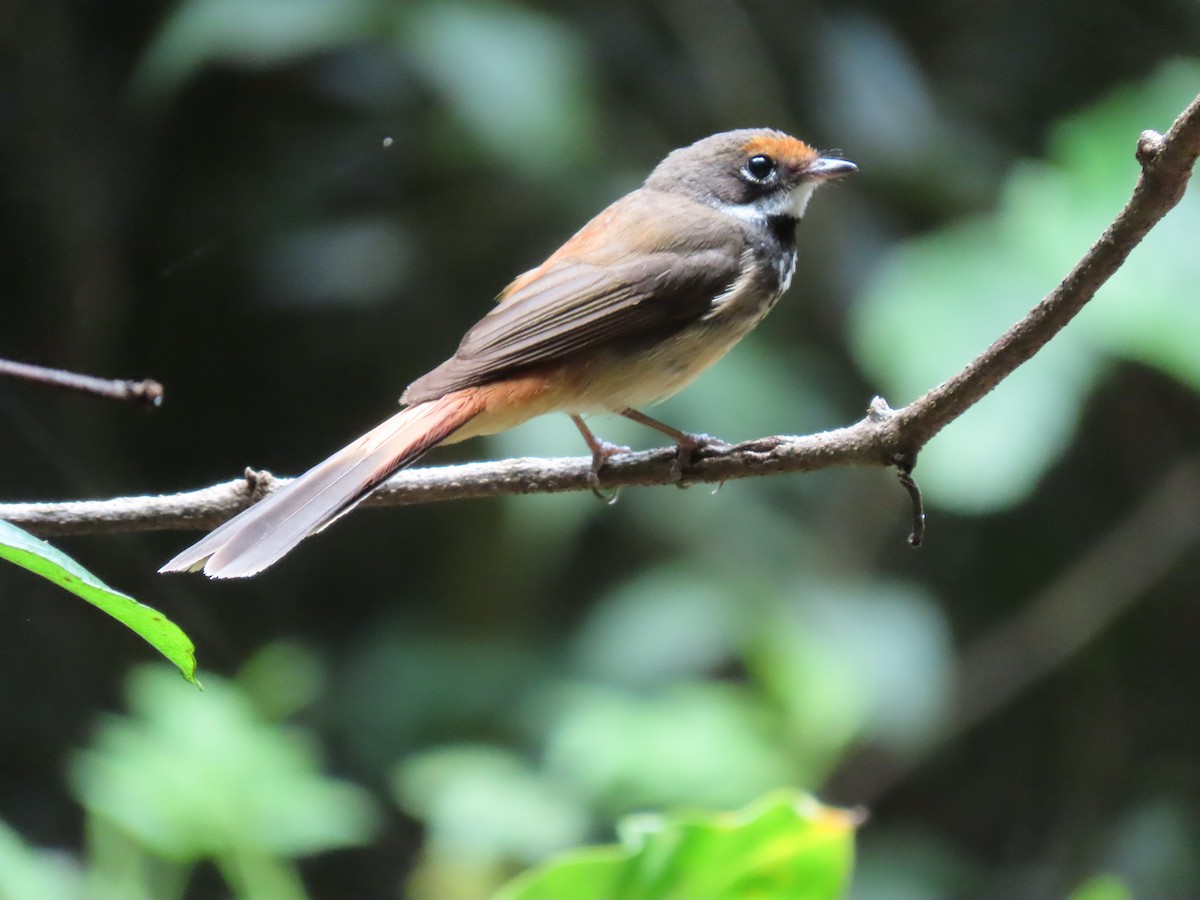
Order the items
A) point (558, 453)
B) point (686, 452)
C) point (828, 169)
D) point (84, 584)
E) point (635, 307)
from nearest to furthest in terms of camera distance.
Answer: point (84, 584), point (686, 452), point (635, 307), point (828, 169), point (558, 453)

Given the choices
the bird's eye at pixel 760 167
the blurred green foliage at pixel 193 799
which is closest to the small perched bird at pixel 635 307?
the bird's eye at pixel 760 167

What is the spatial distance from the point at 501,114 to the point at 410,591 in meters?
1.51

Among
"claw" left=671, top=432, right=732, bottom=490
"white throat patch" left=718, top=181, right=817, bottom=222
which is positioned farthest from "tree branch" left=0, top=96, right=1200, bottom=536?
"white throat patch" left=718, top=181, right=817, bottom=222

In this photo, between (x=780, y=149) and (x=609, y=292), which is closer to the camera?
(x=609, y=292)

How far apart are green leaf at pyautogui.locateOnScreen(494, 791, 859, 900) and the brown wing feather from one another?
89 centimetres

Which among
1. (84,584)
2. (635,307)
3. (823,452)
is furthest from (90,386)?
(635,307)

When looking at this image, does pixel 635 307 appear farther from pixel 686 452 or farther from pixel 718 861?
pixel 718 861

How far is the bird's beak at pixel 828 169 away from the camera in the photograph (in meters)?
2.97

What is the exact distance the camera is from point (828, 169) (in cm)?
300

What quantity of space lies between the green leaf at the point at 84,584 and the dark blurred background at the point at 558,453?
1484 millimetres

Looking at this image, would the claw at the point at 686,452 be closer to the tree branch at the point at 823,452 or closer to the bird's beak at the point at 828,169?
the tree branch at the point at 823,452

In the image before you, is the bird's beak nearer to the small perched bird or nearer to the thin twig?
the small perched bird

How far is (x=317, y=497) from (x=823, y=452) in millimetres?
810

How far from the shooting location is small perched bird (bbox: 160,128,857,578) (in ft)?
8.08
